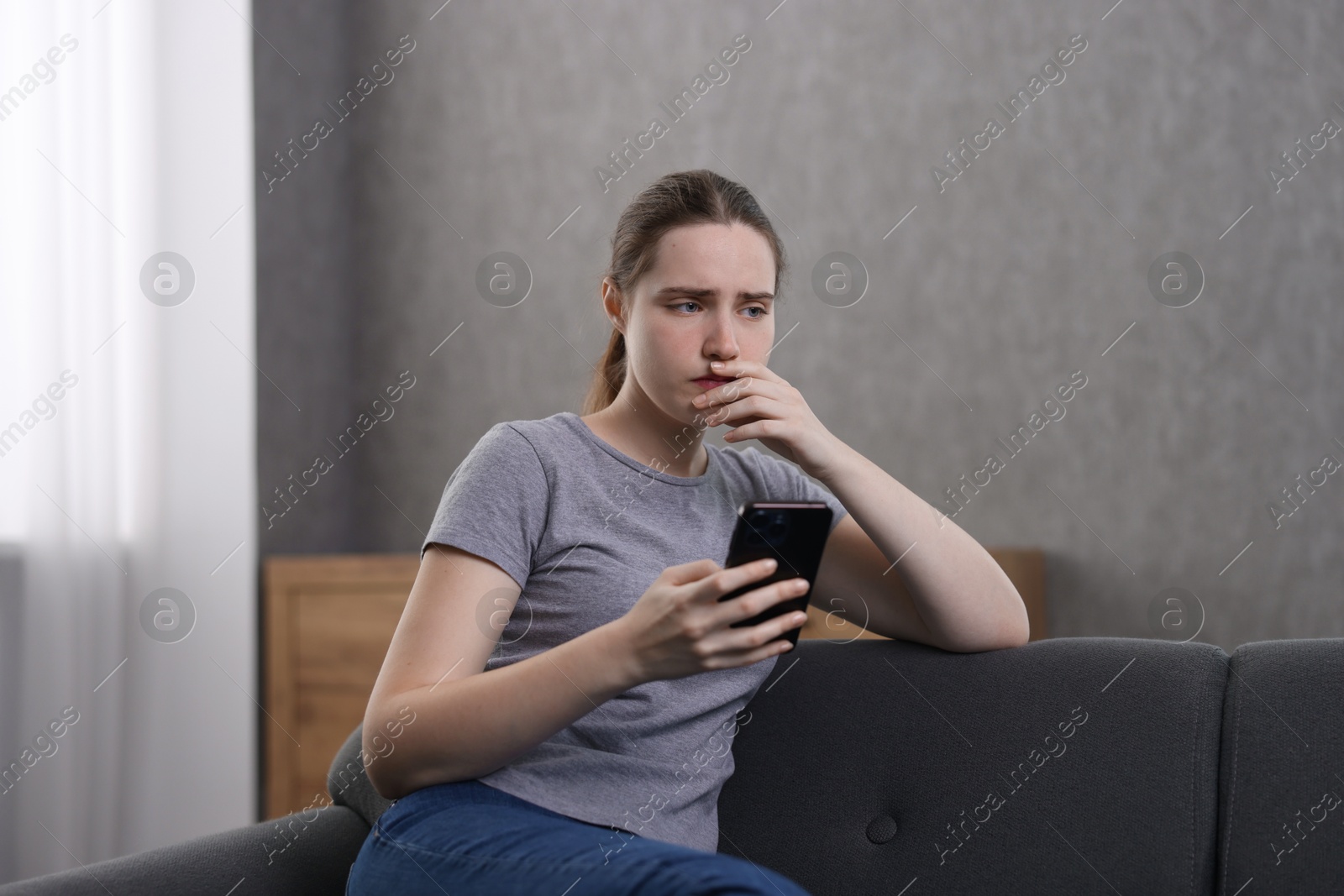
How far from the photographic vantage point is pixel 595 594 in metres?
1.23

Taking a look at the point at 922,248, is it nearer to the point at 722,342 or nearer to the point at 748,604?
the point at 722,342

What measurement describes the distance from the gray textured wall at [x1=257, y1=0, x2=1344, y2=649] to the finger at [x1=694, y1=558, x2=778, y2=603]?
188cm

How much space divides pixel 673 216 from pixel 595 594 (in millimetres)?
469

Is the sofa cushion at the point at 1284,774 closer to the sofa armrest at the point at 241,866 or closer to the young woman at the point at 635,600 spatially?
the young woman at the point at 635,600

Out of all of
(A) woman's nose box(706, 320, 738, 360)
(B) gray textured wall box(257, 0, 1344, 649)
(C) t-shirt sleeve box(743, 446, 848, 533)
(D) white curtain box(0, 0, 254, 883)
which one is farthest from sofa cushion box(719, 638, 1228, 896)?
(D) white curtain box(0, 0, 254, 883)

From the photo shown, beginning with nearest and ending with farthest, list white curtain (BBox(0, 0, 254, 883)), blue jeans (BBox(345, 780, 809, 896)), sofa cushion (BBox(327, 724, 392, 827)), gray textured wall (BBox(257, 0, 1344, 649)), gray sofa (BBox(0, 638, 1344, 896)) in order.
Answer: blue jeans (BBox(345, 780, 809, 896))
gray sofa (BBox(0, 638, 1344, 896))
sofa cushion (BBox(327, 724, 392, 827))
gray textured wall (BBox(257, 0, 1344, 649))
white curtain (BBox(0, 0, 254, 883))

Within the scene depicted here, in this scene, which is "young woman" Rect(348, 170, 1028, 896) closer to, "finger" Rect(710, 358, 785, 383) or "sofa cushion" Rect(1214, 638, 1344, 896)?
"finger" Rect(710, 358, 785, 383)

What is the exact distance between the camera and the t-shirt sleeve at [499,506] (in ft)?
3.84

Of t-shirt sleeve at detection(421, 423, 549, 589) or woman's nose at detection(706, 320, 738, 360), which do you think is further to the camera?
woman's nose at detection(706, 320, 738, 360)

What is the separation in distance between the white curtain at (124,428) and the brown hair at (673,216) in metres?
1.89

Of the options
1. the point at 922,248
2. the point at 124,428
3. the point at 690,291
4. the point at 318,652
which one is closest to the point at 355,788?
the point at 690,291

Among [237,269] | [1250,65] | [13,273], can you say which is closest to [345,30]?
[237,269]

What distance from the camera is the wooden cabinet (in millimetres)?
2803

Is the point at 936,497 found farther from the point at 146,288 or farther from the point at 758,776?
the point at 146,288
